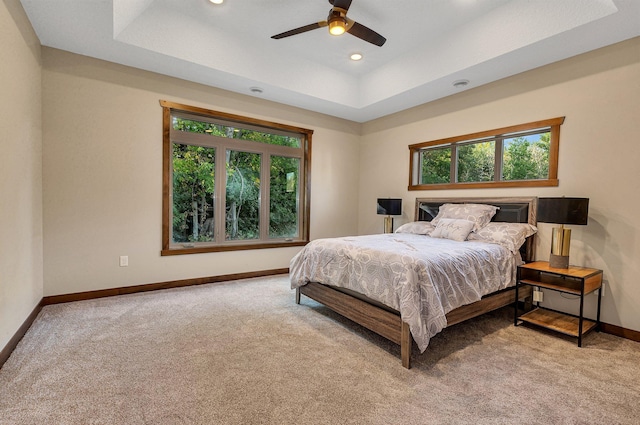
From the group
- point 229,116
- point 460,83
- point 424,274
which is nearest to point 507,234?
point 424,274

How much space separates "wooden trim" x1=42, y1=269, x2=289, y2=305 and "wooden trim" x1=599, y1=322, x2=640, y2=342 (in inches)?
154

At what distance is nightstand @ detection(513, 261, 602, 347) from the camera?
254 centimetres

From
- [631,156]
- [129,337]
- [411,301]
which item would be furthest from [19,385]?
[631,156]

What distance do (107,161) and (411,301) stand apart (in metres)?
3.60

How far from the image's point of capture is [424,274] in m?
2.16

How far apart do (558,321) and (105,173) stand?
5.00m

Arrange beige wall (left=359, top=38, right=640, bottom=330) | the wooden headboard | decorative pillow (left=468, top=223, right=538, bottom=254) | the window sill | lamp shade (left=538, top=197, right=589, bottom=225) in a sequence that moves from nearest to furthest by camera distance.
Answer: lamp shade (left=538, top=197, right=589, bottom=225)
beige wall (left=359, top=38, right=640, bottom=330)
decorative pillow (left=468, top=223, right=538, bottom=254)
the wooden headboard
the window sill

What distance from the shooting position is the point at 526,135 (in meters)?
3.55

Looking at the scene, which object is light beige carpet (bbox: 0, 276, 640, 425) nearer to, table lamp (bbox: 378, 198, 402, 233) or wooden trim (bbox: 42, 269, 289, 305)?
wooden trim (bbox: 42, 269, 289, 305)

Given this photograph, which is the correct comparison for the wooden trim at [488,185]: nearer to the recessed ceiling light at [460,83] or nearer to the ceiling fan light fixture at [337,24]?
the recessed ceiling light at [460,83]

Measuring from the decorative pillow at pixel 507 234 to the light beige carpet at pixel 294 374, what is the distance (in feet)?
2.64

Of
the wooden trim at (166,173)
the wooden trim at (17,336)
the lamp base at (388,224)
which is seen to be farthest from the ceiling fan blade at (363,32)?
the wooden trim at (17,336)

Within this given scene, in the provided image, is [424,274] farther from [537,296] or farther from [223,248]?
[223,248]

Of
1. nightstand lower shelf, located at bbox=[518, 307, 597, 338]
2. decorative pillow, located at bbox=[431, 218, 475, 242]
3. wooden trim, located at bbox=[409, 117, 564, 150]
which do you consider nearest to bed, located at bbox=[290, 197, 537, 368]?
decorative pillow, located at bbox=[431, 218, 475, 242]
